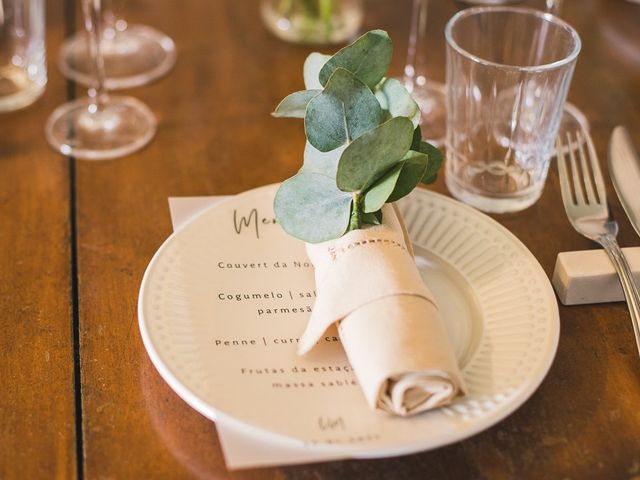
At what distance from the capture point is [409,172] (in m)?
0.60

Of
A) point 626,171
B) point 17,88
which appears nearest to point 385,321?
point 626,171

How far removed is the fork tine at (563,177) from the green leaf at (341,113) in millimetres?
235

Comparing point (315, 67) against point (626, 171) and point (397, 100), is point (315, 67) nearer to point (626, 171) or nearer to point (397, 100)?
point (397, 100)

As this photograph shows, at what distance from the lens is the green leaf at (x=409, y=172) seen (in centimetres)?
59

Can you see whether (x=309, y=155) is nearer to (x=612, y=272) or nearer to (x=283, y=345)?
(x=283, y=345)

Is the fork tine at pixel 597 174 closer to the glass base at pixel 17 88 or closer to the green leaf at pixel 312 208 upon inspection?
the green leaf at pixel 312 208

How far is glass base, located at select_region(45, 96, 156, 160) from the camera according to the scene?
84 cm

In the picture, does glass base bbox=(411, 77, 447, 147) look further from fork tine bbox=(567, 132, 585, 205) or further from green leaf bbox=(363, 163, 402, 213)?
green leaf bbox=(363, 163, 402, 213)

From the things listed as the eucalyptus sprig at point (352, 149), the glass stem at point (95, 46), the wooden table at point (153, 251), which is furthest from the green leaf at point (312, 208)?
the glass stem at point (95, 46)

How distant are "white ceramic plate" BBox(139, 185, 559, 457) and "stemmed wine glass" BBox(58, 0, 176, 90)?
13.0 inches

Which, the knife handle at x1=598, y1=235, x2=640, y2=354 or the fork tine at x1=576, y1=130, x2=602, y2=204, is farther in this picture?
the fork tine at x1=576, y1=130, x2=602, y2=204

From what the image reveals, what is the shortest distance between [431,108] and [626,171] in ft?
0.74

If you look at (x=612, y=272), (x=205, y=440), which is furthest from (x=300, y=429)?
(x=612, y=272)

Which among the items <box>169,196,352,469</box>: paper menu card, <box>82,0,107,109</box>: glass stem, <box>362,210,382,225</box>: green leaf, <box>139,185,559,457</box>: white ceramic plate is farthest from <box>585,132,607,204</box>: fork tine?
<box>82,0,107,109</box>: glass stem
